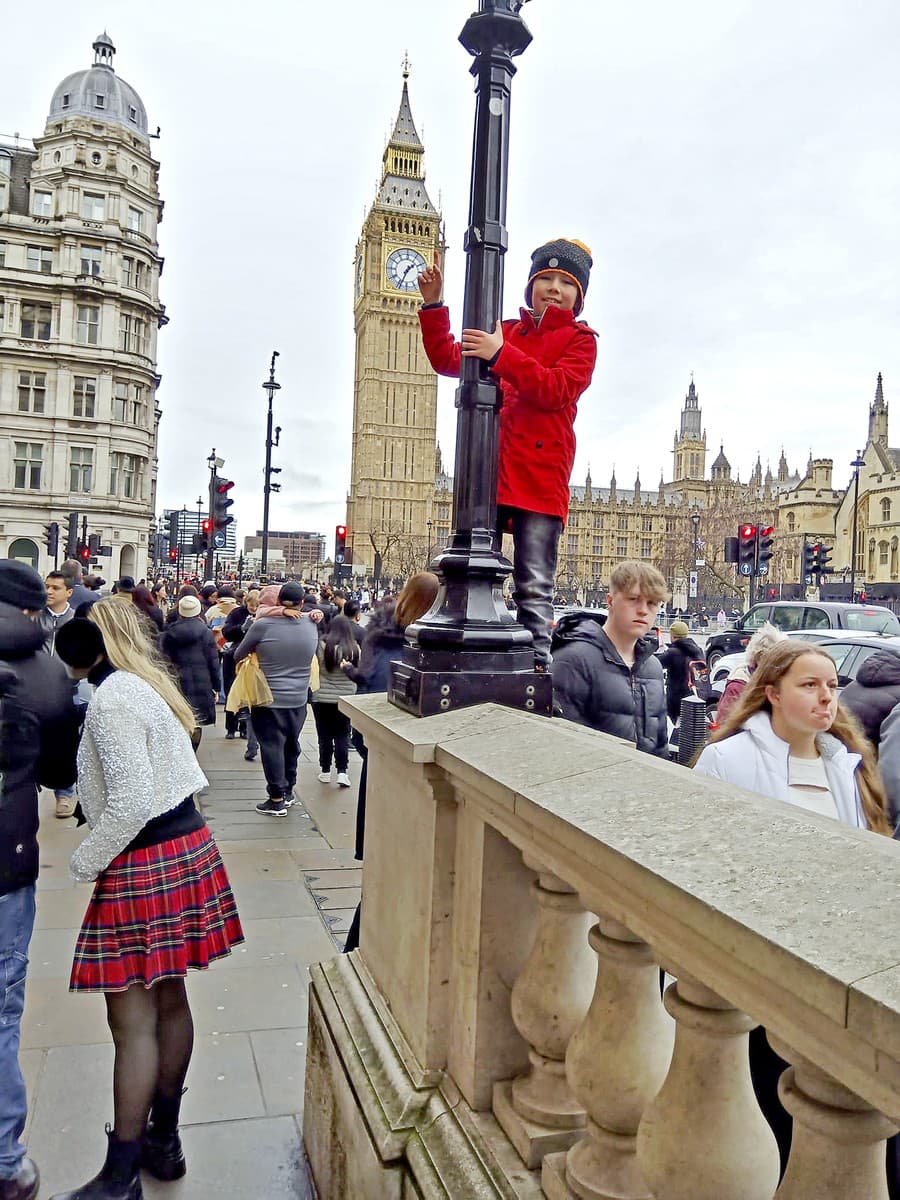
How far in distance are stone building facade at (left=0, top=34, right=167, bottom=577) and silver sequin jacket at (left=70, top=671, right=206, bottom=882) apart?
4300cm

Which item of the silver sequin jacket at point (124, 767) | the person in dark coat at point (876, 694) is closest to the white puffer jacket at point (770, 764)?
the silver sequin jacket at point (124, 767)

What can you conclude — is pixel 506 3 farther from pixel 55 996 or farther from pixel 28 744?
pixel 55 996

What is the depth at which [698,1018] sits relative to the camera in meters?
1.28

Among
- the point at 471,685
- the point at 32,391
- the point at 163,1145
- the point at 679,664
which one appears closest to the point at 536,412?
the point at 471,685

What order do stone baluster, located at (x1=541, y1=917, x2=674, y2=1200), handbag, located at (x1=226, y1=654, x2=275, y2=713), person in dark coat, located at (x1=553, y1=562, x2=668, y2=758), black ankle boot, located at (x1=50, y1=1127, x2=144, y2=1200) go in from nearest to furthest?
stone baluster, located at (x1=541, y1=917, x2=674, y2=1200) → black ankle boot, located at (x1=50, y1=1127, x2=144, y2=1200) → person in dark coat, located at (x1=553, y1=562, x2=668, y2=758) → handbag, located at (x1=226, y1=654, x2=275, y2=713)

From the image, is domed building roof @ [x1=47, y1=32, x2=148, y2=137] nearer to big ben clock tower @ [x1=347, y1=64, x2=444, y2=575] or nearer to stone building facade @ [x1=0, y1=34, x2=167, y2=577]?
stone building facade @ [x1=0, y1=34, x2=167, y2=577]

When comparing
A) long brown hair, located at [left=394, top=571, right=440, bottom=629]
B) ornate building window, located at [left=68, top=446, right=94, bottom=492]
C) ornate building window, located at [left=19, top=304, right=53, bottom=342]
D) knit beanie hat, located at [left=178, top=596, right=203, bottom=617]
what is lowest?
knit beanie hat, located at [left=178, top=596, right=203, bottom=617]

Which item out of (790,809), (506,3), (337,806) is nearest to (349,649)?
(337,806)

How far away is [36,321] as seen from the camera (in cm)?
4444

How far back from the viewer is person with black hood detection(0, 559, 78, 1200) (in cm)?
263

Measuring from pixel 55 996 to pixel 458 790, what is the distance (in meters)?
3.02

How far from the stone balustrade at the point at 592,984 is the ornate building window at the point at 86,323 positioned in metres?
47.8

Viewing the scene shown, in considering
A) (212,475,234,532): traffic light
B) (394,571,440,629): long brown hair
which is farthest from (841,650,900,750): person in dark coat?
(212,475,234,532): traffic light

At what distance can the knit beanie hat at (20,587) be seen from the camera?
2.84m
